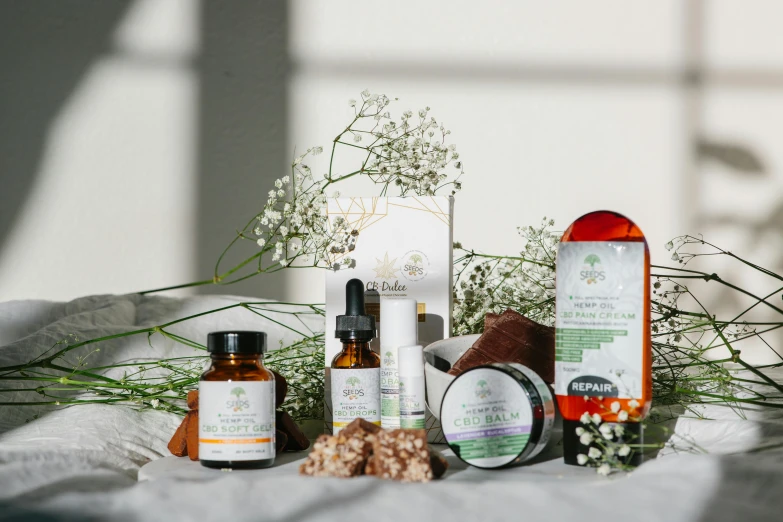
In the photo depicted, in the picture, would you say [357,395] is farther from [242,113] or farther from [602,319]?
[242,113]

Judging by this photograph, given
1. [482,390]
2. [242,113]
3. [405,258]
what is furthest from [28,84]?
[482,390]

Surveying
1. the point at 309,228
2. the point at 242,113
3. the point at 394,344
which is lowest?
the point at 394,344

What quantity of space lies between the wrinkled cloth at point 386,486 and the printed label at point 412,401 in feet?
Result: 0.26

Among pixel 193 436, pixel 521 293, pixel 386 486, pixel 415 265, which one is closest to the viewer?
pixel 386 486

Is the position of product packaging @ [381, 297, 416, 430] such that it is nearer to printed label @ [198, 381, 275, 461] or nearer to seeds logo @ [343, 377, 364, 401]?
seeds logo @ [343, 377, 364, 401]

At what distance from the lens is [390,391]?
0.85 m

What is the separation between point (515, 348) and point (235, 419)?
320 mm

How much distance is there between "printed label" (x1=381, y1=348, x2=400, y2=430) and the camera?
0.85m

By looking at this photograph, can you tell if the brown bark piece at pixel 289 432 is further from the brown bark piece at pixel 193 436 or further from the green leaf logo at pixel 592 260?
the green leaf logo at pixel 592 260

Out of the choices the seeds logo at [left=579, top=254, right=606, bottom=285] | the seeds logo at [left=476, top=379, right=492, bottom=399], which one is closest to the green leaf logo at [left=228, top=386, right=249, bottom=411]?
the seeds logo at [left=476, top=379, right=492, bottom=399]

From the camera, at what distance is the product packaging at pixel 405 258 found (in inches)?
36.7

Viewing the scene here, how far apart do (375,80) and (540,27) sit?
0.40 metres

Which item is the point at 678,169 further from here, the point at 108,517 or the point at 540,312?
the point at 108,517

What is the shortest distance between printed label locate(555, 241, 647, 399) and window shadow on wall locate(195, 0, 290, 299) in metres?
1.14
